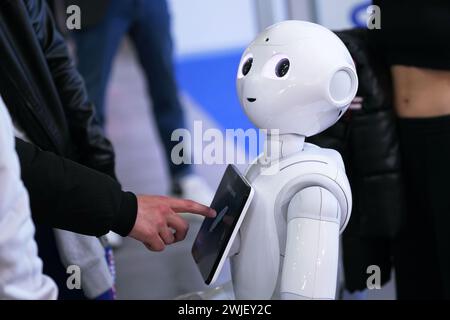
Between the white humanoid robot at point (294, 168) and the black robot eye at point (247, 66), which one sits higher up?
the black robot eye at point (247, 66)

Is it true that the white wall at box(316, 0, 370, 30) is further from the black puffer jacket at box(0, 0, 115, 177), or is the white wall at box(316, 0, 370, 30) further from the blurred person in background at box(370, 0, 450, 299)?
the black puffer jacket at box(0, 0, 115, 177)

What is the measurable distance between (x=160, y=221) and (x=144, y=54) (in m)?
1.53

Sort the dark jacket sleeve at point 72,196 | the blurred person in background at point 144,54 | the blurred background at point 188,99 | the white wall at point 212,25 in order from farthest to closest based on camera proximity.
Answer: the white wall at point 212,25 → the blurred person in background at point 144,54 → the blurred background at point 188,99 → the dark jacket sleeve at point 72,196

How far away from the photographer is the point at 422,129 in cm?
124

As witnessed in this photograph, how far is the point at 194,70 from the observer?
458cm

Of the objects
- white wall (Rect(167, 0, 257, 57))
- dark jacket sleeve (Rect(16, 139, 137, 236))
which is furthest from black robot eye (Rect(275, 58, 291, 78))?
white wall (Rect(167, 0, 257, 57))

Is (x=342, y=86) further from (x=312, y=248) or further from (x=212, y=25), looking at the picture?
(x=212, y=25)

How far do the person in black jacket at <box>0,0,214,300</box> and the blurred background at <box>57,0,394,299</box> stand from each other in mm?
262

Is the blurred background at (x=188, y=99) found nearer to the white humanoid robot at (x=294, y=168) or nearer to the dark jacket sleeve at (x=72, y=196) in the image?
the white humanoid robot at (x=294, y=168)

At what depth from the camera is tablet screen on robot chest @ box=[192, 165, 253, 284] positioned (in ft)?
2.97

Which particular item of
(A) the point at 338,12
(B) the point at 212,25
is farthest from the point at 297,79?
(B) the point at 212,25

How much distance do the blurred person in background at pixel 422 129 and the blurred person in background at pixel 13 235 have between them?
784mm

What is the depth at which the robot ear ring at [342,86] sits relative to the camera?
896 mm

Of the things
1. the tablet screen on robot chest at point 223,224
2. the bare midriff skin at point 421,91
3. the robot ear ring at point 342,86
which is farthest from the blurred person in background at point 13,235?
the bare midriff skin at point 421,91
